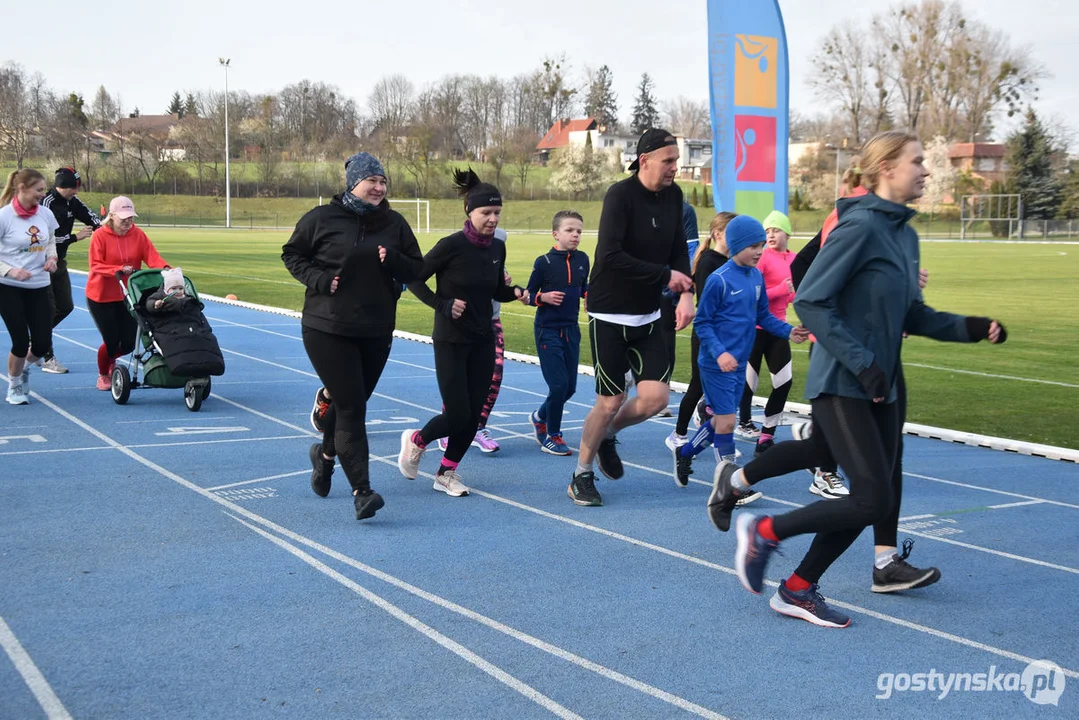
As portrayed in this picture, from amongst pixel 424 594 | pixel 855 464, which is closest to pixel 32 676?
pixel 424 594

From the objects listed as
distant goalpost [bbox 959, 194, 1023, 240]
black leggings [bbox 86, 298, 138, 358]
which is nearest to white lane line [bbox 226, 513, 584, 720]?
black leggings [bbox 86, 298, 138, 358]

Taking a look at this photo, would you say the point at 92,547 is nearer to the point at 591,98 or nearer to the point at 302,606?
the point at 302,606

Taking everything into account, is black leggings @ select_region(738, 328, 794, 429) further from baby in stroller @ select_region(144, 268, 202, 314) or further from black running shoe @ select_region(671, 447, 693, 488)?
baby in stroller @ select_region(144, 268, 202, 314)

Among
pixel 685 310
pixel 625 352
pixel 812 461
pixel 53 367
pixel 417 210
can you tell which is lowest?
pixel 53 367

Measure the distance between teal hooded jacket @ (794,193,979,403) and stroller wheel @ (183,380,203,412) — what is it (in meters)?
6.98

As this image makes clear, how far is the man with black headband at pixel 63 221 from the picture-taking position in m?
11.2

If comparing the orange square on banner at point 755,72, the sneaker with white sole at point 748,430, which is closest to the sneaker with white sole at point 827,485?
the sneaker with white sole at point 748,430

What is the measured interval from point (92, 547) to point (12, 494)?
1422 millimetres

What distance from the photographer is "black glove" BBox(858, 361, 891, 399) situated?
4414 millimetres

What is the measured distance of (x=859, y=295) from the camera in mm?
4625

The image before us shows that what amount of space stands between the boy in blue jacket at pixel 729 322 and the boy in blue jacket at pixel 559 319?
5.27 feet

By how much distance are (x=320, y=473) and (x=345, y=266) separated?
55.9 inches

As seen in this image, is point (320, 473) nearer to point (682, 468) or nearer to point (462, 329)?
point (462, 329)

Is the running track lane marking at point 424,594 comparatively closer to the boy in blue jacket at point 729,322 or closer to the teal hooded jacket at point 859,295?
the teal hooded jacket at point 859,295
